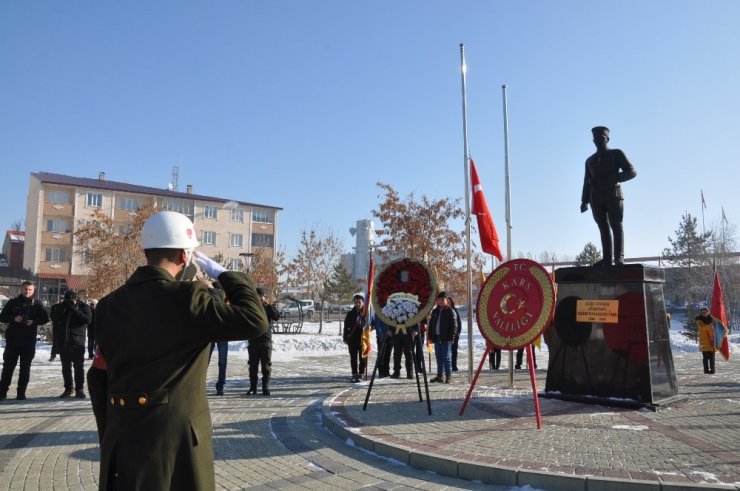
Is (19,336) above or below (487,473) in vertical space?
above

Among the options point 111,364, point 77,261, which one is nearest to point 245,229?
point 77,261

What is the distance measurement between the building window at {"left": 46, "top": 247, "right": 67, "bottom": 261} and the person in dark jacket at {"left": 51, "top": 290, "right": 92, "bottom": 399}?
49.2m

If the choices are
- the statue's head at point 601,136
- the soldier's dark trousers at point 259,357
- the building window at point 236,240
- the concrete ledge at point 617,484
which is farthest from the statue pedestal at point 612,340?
the building window at point 236,240

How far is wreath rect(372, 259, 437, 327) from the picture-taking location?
28.4 ft

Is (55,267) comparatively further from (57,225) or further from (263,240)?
(263,240)

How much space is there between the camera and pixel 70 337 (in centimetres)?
1020

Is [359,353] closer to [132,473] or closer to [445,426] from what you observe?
[445,426]

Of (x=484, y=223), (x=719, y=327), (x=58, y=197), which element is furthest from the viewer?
(x=58, y=197)

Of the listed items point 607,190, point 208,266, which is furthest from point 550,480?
point 607,190

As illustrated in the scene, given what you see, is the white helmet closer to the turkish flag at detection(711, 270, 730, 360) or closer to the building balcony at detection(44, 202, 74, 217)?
the turkish flag at detection(711, 270, 730, 360)

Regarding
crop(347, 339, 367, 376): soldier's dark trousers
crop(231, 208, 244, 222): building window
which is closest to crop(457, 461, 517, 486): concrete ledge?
crop(347, 339, 367, 376): soldier's dark trousers

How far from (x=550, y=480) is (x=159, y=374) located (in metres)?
3.96

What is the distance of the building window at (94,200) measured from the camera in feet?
177

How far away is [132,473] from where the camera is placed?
7.57 ft
